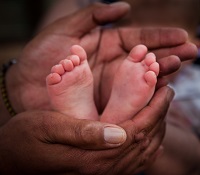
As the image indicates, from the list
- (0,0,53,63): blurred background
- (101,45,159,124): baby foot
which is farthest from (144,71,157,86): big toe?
(0,0,53,63): blurred background

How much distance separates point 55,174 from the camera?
67cm

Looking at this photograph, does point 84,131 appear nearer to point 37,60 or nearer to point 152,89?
point 152,89

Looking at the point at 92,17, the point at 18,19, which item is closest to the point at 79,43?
the point at 92,17

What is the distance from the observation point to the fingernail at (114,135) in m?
0.58

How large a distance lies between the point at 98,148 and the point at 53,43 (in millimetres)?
379

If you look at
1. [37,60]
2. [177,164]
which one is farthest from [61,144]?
[177,164]

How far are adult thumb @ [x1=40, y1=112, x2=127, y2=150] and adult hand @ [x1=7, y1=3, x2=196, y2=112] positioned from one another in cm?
24

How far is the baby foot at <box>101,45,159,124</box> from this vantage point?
66cm

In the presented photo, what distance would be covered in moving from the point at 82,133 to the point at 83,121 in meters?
0.03

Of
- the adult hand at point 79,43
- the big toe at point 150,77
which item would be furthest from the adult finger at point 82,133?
the adult hand at point 79,43

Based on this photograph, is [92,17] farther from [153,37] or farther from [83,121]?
[83,121]

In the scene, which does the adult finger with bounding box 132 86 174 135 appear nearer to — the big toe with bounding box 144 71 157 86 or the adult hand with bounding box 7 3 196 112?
the big toe with bounding box 144 71 157 86

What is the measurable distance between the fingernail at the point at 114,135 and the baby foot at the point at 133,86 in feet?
0.33

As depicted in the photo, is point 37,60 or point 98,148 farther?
point 37,60
